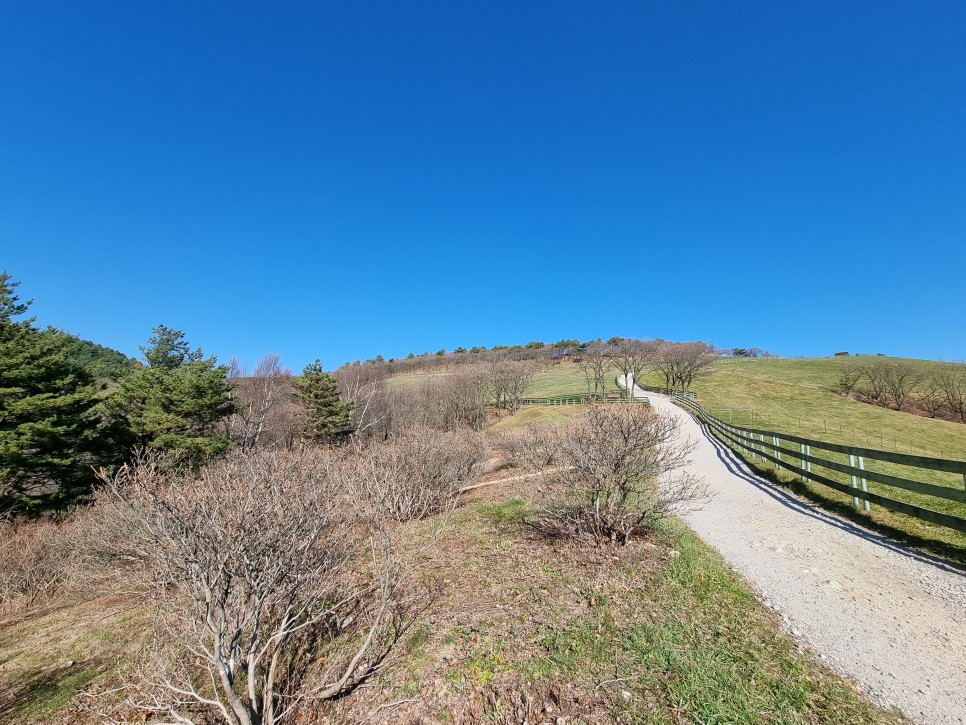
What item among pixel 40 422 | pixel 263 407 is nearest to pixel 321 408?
pixel 263 407

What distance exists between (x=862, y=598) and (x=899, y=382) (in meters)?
50.1

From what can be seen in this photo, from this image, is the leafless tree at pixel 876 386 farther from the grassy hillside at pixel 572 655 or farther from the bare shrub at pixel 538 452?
the grassy hillside at pixel 572 655

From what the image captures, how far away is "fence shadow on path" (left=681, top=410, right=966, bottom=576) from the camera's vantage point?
18.6 ft

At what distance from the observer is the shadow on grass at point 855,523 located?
5745mm

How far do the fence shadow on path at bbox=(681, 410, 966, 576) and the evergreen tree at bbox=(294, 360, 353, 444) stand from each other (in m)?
28.1

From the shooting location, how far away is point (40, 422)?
20.2 meters

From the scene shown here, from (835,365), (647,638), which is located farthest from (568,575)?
(835,365)

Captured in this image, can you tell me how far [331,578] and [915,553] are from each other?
27.4 ft

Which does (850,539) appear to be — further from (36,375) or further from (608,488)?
(36,375)

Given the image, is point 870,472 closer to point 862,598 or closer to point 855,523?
point 855,523

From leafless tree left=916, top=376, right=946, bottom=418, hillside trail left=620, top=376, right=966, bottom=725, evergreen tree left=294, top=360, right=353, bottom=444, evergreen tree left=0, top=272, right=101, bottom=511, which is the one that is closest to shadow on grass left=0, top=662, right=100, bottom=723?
hillside trail left=620, top=376, right=966, bottom=725

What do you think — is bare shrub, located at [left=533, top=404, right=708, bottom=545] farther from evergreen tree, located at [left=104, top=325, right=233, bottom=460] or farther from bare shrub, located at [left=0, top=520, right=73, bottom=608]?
evergreen tree, located at [left=104, top=325, right=233, bottom=460]

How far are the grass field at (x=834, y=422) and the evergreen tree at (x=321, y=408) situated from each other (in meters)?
30.4

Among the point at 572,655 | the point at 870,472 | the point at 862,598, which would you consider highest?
the point at 870,472
